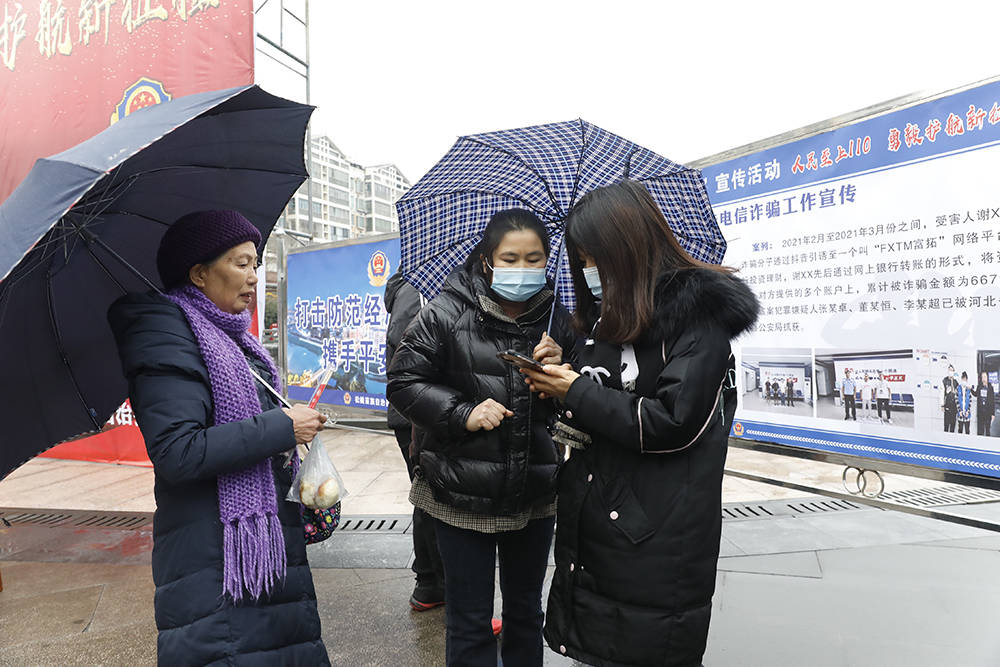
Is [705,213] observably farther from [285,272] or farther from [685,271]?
[285,272]

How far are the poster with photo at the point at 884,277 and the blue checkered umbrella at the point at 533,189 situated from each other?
37 centimetres

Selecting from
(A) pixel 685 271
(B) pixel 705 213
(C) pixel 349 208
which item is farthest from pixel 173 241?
(C) pixel 349 208

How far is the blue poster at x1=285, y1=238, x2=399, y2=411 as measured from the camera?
6.02 meters

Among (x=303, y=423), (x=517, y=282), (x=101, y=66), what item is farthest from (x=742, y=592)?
(x=101, y=66)

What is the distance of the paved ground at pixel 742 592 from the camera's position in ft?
9.07

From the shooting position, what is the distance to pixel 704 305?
5.02 feet

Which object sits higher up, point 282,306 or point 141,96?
point 141,96

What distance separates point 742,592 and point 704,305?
2.40 m

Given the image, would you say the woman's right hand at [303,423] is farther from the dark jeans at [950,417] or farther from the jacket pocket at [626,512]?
the dark jeans at [950,417]

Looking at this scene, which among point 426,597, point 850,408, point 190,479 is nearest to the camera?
point 190,479

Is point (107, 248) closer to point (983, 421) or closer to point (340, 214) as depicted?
point (983, 421)

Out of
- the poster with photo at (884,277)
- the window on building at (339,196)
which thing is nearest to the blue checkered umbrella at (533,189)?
the poster with photo at (884,277)

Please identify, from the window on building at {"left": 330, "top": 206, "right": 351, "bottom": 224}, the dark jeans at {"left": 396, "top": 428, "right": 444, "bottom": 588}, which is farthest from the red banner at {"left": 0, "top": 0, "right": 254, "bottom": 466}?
the window on building at {"left": 330, "top": 206, "right": 351, "bottom": 224}

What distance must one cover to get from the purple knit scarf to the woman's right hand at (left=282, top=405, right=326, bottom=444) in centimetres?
10
